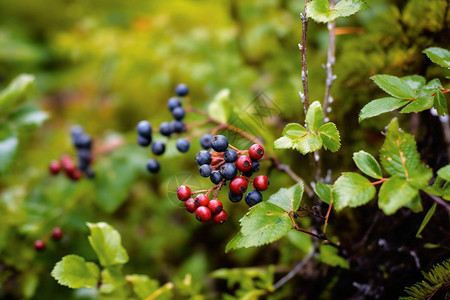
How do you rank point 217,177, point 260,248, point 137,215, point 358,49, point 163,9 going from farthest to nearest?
point 163,9
point 137,215
point 260,248
point 358,49
point 217,177

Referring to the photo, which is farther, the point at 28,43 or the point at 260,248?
the point at 28,43

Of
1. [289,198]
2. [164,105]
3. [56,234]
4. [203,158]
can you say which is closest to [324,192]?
[289,198]

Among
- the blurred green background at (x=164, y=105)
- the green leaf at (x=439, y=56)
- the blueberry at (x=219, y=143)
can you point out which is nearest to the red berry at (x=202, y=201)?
the blueberry at (x=219, y=143)

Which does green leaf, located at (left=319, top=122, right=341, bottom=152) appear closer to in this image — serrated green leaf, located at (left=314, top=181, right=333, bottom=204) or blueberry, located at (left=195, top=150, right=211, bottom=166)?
serrated green leaf, located at (left=314, top=181, right=333, bottom=204)

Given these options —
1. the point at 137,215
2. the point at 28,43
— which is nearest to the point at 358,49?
the point at 137,215

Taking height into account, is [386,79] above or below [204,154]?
above

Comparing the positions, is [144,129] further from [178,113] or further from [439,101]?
[439,101]

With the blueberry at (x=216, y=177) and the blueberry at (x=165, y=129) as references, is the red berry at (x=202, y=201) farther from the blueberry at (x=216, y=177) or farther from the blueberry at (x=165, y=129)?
the blueberry at (x=165, y=129)

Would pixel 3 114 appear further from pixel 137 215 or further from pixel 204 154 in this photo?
pixel 204 154

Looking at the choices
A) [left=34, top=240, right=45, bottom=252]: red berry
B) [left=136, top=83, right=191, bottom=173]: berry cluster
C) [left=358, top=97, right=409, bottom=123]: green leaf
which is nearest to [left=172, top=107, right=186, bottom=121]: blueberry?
[left=136, top=83, right=191, bottom=173]: berry cluster
